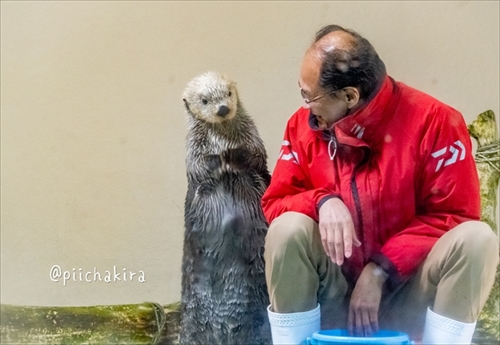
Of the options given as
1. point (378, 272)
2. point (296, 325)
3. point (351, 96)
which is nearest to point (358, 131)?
point (351, 96)

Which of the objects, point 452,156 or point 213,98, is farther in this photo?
point 213,98

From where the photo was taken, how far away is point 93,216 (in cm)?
237

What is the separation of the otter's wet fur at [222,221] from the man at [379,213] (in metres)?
0.24

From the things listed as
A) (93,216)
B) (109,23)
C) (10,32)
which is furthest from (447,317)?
(10,32)

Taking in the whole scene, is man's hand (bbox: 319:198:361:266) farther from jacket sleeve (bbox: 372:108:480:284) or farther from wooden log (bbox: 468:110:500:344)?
wooden log (bbox: 468:110:500:344)

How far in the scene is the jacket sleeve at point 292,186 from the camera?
201cm

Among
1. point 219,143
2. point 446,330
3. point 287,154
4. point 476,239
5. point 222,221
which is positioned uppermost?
point 219,143

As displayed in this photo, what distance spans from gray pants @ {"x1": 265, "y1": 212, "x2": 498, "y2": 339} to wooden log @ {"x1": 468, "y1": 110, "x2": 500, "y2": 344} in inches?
7.4

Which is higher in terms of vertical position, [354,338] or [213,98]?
[213,98]

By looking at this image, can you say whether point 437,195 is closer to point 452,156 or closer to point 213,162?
point 452,156

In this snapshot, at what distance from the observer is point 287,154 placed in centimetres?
210

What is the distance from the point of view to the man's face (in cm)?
197

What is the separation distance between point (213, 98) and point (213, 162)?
0.75ft

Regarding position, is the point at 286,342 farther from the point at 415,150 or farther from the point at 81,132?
the point at 81,132
